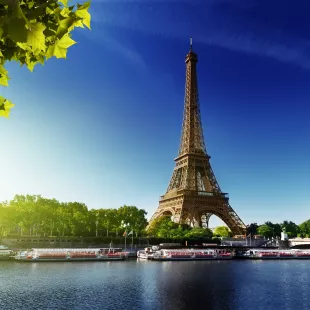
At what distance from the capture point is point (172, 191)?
367ft

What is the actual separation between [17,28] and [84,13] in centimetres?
118

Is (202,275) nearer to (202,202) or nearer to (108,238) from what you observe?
(108,238)

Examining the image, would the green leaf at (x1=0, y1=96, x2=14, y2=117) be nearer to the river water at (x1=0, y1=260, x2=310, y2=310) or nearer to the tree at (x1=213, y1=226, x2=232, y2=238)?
the river water at (x1=0, y1=260, x2=310, y2=310)

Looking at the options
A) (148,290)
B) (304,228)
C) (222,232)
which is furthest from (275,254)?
(304,228)

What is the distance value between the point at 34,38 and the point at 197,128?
4629 inches

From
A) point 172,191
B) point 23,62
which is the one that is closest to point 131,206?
point 172,191

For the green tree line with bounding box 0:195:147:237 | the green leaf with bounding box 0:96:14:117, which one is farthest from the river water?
the green tree line with bounding box 0:195:147:237

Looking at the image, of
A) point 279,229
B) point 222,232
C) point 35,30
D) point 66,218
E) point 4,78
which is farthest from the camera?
point 279,229

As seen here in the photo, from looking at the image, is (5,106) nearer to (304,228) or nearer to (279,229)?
(279,229)

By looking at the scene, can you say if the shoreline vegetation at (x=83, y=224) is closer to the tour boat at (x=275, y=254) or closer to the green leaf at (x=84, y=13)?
the tour boat at (x=275, y=254)

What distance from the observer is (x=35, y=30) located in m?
3.33

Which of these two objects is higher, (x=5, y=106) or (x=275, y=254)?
(x=5, y=106)

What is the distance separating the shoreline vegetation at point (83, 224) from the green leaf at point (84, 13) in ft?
296

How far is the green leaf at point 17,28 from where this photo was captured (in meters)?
3.09
